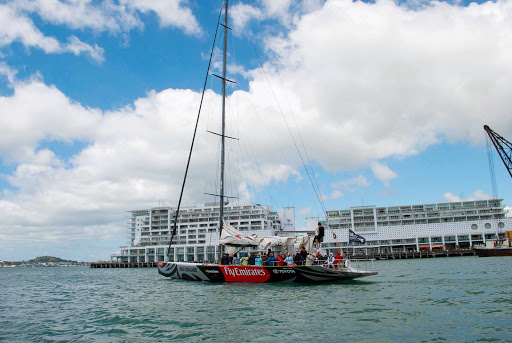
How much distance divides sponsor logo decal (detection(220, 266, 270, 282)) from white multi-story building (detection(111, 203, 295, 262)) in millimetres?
87208

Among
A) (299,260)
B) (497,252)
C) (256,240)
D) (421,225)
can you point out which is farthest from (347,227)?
(299,260)

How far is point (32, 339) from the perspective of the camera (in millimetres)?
10453

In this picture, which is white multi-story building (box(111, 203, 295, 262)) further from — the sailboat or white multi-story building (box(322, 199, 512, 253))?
the sailboat

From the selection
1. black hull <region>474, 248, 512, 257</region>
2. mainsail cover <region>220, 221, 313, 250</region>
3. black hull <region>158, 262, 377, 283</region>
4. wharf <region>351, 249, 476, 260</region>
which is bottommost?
wharf <region>351, 249, 476, 260</region>

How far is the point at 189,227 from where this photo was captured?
416 ft

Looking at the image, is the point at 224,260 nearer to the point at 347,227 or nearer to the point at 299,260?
the point at 299,260

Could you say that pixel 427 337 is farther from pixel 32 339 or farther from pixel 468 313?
pixel 32 339

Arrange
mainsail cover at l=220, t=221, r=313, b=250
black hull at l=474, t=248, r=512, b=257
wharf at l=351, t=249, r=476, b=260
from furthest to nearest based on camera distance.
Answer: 1. wharf at l=351, t=249, r=476, b=260
2. black hull at l=474, t=248, r=512, b=257
3. mainsail cover at l=220, t=221, r=313, b=250

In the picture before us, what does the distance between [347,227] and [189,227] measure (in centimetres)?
4949

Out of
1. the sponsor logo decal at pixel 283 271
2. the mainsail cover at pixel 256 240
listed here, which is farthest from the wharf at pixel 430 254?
the sponsor logo decal at pixel 283 271

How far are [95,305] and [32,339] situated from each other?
6.91 meters

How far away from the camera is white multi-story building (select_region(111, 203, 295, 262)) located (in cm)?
11725

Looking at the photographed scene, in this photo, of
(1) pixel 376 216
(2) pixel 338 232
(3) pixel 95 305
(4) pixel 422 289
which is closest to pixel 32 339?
(3) pixel 95 305

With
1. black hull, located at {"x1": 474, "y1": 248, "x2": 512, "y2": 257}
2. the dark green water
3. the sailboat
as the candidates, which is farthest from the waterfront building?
the dark green water
